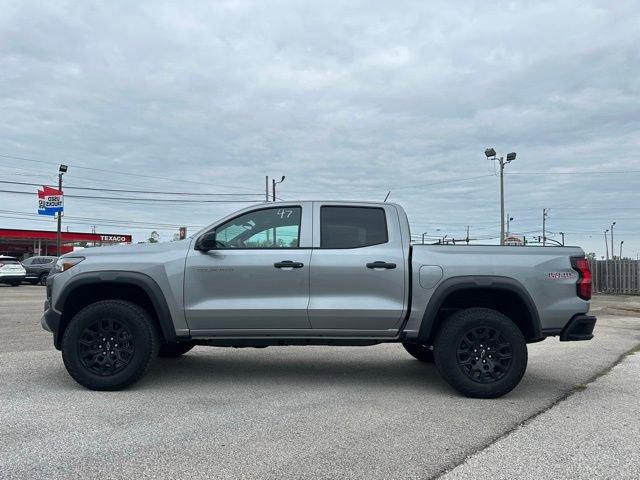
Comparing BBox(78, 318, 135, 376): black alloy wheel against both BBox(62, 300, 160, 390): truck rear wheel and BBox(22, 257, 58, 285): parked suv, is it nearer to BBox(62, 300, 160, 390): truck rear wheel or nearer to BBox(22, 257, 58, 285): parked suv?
BBox(62, 300, 160, 390): truck rear wheel

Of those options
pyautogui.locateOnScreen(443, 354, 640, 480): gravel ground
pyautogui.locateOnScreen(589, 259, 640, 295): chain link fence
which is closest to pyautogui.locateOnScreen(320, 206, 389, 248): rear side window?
pyautogui.locateOnScreen(443, 354, 640, 480): gravel ground

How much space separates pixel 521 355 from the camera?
5.36 m

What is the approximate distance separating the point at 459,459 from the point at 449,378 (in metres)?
1.64

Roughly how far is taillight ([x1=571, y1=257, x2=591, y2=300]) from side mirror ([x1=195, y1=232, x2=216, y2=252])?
11.6 feet

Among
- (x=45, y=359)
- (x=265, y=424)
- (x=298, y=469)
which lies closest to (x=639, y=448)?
(x=298, y=469)

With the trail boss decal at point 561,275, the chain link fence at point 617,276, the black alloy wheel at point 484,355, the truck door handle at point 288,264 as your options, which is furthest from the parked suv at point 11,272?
the trail boss decal at point 561,275

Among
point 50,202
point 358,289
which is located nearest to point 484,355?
point 358,289

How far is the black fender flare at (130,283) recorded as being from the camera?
548 centimetres

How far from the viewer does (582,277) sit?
5.57 metres

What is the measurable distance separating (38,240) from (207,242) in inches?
2175

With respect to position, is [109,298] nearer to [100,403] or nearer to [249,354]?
[100,403]

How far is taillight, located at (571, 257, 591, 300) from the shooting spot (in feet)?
18.1

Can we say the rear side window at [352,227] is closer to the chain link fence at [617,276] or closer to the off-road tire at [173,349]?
the off-road tire at [173,349]

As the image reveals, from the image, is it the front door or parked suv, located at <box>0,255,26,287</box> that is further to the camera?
parked suv, located at <box>0,255,26,287</box>
